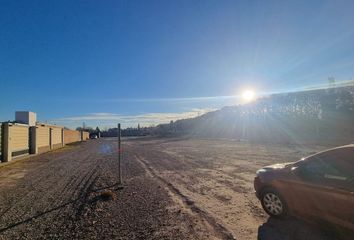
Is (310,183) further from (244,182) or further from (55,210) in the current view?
(55,210)

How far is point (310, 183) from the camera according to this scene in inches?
231

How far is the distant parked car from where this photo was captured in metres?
5.26

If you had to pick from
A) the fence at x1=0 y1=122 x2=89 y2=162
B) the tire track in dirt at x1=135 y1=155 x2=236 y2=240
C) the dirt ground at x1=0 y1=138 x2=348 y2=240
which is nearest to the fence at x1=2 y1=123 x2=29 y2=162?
the fence at x1=0 y1=122 x2=89 y2=162

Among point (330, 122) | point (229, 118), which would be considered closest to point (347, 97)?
point (330, 122)

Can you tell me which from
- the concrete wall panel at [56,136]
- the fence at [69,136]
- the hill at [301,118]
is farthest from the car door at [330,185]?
the fence at [69,136]

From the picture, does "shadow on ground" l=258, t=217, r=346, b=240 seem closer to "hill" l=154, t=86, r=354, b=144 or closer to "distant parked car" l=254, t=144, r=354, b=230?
"distant parked car" l=254, t=144, r=354, b=230

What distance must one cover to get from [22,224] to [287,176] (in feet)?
19.0

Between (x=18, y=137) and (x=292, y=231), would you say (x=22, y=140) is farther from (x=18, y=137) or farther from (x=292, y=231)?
(x=292, y=231)

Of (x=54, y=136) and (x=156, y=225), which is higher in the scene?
(x=54, y=136)

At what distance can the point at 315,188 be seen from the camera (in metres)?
5.73

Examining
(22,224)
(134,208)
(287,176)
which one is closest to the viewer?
(287,176)

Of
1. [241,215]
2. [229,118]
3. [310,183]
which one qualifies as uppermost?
[229,118]

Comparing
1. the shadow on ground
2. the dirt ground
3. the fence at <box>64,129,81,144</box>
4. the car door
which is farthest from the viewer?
the fence at <box>64,129,81,144</box>

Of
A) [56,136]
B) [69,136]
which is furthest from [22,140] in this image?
[69,136]
